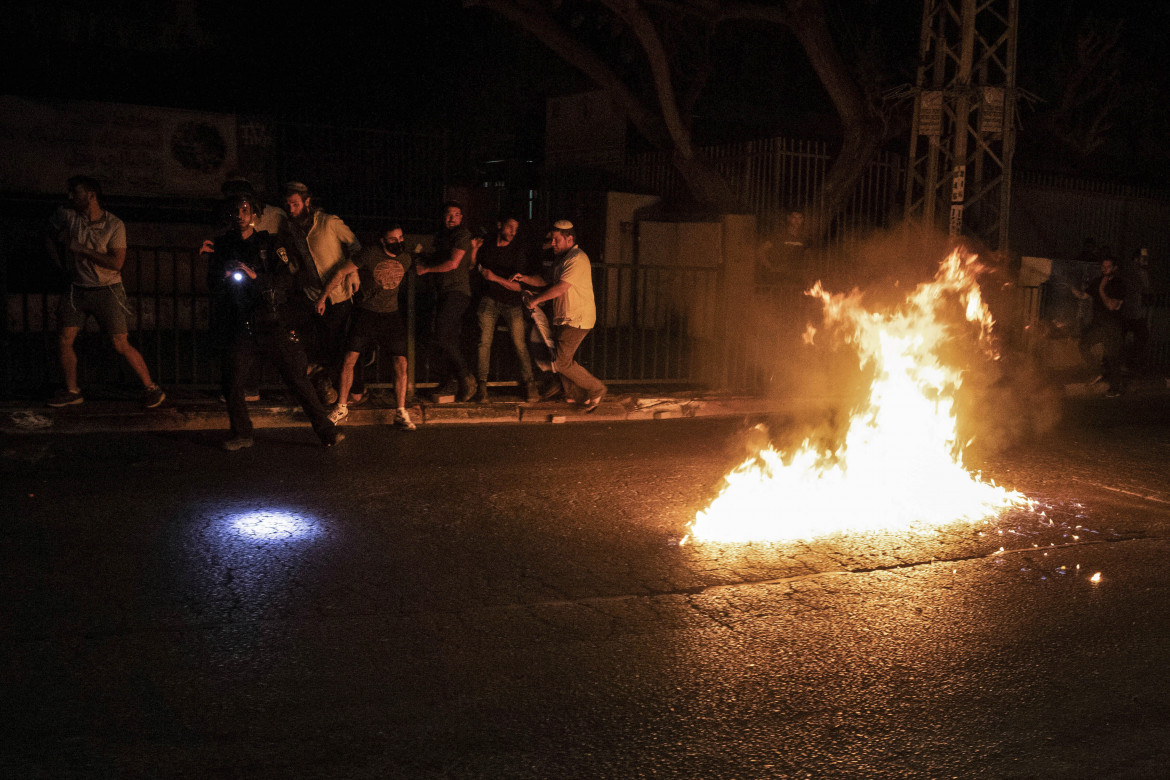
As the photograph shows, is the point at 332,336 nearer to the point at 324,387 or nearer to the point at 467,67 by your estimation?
the point at 324,387

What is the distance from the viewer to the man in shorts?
841cm

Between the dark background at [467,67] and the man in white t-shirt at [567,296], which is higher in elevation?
the dark background at [467,67]

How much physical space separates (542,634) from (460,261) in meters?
5.65

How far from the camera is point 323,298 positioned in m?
8.82

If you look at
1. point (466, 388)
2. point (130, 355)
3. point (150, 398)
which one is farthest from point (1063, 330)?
point (130, 355)

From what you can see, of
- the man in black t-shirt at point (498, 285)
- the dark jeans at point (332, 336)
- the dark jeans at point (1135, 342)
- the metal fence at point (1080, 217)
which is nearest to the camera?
the dark jeans at point (332, 336)

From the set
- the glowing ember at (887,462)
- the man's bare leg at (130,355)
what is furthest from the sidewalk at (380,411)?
the glowing ember at (887,462)

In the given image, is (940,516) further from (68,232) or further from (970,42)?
(970,42)

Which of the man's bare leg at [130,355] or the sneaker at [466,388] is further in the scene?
the sneaker at [466,388]

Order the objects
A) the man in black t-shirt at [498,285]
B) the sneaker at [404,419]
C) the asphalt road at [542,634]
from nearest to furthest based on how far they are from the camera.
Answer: the asphalt road at [542,634] < the sneaker at [404,419] < the man in black t-shirt at [498,285]

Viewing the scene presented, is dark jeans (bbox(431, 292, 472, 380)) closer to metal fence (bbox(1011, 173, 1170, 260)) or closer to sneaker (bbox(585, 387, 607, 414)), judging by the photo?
sneaker (bbox(585, 387, 607, 414))

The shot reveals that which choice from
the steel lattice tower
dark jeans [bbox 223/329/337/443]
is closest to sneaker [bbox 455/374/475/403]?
dark jeans [bbox 223/329/337/443]

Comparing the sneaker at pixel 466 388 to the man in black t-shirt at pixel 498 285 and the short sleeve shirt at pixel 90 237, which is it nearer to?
the man in black t-shirt at pixel 498 285

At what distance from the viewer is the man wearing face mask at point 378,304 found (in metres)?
8.51
